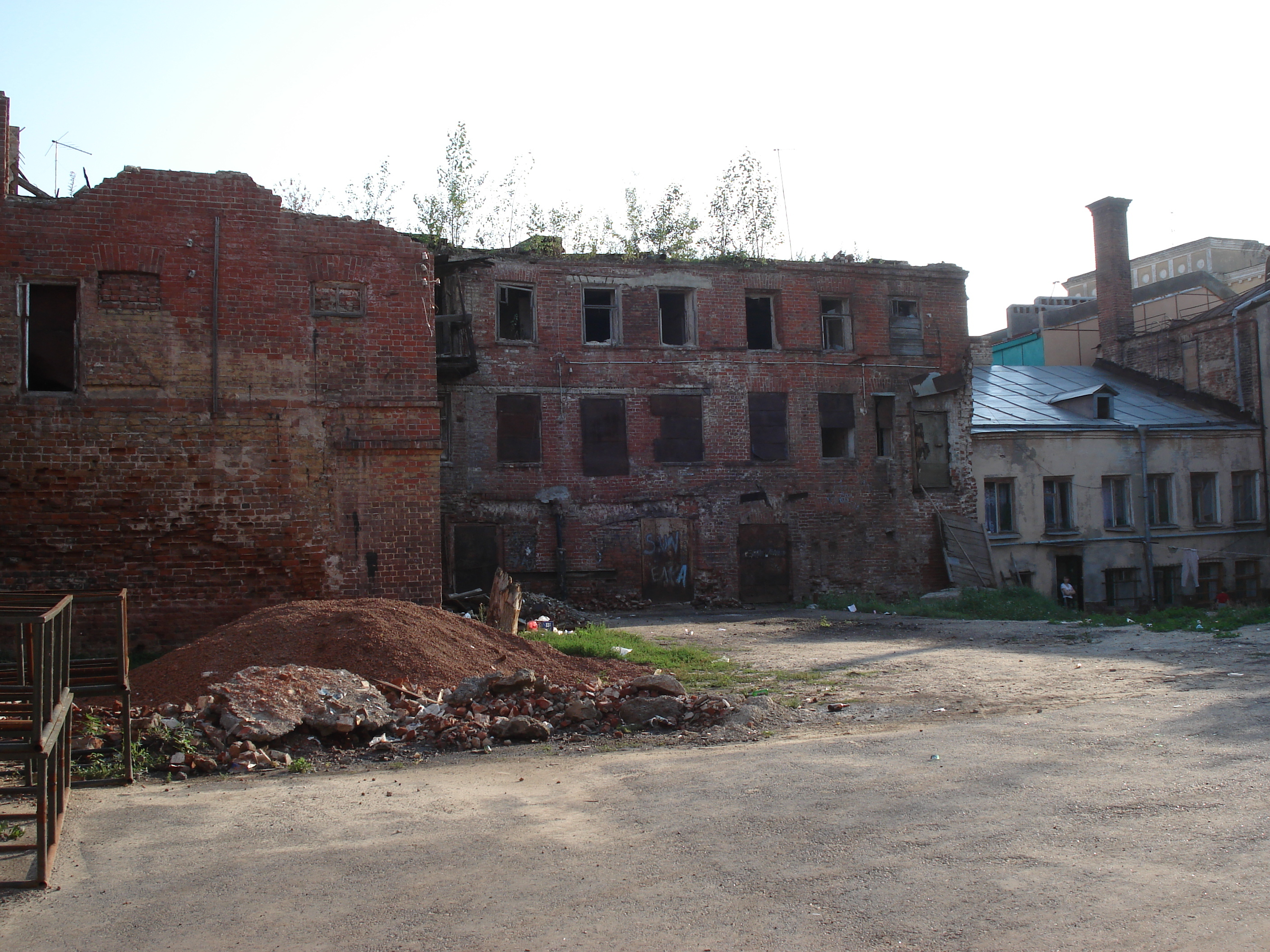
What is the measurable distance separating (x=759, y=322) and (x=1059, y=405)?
909 cm

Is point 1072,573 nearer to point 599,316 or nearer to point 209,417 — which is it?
point 599,316

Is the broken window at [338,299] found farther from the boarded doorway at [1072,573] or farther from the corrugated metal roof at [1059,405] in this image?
the boarded doorway at [1072,573]

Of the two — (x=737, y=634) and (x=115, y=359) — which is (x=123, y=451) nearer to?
(x=115, y=359)

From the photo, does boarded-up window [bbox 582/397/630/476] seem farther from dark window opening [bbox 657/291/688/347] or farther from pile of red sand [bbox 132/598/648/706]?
pile of red sand [bbox 132/598/648/706]

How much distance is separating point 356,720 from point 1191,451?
2523 centimetres

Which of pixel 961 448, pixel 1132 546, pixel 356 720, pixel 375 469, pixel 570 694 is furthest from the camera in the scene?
pixel 1132 546

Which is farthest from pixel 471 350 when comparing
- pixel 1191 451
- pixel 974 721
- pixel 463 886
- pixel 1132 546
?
pixel 1191 451

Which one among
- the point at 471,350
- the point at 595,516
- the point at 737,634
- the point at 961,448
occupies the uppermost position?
the point at 471,350

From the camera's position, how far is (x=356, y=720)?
25.2ft

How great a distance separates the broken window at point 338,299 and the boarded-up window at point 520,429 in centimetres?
785

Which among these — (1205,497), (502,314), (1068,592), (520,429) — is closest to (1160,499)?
(1205,497)

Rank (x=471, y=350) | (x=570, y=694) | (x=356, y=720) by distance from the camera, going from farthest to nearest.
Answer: (x=471, y=350) → (x=570, y=694) → (x=356, y=720)

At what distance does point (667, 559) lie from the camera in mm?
21453

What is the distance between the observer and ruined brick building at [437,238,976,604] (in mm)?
20562
